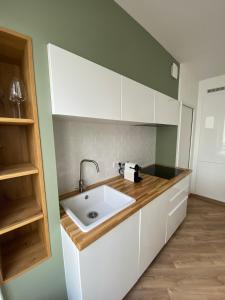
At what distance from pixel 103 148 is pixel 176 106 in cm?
124

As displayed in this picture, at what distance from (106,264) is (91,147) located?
37.2 inches

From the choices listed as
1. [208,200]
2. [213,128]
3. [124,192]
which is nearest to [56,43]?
[124,192]

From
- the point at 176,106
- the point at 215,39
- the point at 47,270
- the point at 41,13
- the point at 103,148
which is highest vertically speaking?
the point at 215,39

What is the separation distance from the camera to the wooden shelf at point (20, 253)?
0.81m

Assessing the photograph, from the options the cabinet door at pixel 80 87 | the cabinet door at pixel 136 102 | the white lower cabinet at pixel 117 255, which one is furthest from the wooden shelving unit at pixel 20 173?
the cabinet door at pixel 136 102

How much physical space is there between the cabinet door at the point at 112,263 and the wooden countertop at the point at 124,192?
0.07 m

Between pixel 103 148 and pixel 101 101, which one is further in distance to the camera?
pixel 103 148

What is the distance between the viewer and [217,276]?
1.39 m

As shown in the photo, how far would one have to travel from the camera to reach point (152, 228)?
1292 mm

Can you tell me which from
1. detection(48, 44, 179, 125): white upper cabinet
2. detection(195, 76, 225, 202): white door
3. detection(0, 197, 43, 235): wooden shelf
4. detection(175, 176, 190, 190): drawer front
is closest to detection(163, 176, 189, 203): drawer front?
detection(175, 176, 190, 190): drawer front

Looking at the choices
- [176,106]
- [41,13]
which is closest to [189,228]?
[176,106]

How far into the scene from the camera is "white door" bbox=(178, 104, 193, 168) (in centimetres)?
240

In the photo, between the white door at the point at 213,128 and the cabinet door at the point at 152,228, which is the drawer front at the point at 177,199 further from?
the white door at the point at 213,128

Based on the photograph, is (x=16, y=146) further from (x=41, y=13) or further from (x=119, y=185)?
(x=119, y=185)
